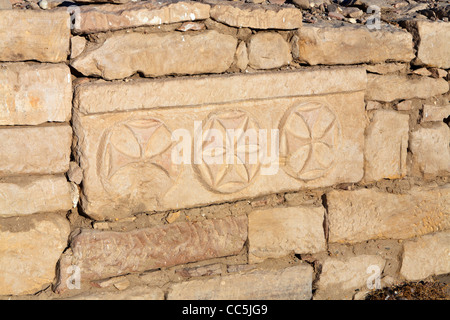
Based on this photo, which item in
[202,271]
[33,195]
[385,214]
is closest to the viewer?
[33,195]

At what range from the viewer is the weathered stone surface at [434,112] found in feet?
11.0

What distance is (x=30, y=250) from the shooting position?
8.80 ft

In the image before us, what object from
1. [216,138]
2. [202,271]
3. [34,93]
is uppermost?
[34,93]

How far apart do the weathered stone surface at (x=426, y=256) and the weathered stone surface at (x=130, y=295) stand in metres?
1.53

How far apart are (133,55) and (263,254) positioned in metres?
1.29

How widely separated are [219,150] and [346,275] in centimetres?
113

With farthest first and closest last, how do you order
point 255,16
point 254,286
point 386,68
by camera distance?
point 386,68, point 254,286, point 255,16

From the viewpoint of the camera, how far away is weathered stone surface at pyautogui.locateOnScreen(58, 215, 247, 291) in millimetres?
2746

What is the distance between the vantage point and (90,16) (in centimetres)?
257

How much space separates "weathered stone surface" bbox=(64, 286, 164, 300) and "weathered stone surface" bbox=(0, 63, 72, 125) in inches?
34.6

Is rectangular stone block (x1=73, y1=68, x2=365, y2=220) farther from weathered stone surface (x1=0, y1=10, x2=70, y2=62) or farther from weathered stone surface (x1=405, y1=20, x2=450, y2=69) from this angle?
weathered stone surface (x1=405, y1=20, x2=450, y2=69)

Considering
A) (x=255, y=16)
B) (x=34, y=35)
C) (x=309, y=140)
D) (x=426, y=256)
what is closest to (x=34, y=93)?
(x=34, y=35)

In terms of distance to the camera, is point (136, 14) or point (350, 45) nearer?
point (136, 14)

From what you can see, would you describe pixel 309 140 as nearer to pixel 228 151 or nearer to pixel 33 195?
pixel 228 151
